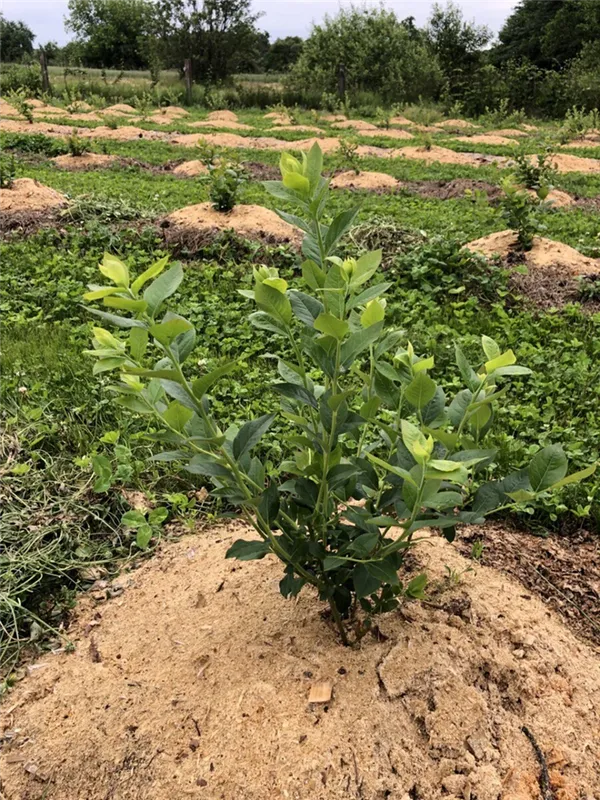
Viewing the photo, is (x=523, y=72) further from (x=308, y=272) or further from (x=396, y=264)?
(x=308, y=272)

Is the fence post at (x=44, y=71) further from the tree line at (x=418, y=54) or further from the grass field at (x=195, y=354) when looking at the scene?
the grass field at (x=195, y=354)

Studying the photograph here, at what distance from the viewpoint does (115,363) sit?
1.22m

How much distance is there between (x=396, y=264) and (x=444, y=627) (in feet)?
13.8

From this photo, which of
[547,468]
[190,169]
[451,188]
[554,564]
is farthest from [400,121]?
[547,468]

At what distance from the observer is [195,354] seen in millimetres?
3926

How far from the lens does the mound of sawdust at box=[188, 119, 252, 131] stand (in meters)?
17.4

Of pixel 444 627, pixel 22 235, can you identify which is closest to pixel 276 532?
pixel 444 627

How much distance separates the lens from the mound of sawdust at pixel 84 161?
400 inches

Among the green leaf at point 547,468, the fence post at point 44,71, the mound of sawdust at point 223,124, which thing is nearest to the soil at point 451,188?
the green leaf at point 547,468

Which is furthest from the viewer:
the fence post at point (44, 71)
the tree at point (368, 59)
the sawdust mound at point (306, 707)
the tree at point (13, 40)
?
the tree at point (13, 40)

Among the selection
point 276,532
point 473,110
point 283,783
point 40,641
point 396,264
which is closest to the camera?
point 283,783

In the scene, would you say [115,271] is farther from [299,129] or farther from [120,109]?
[120,109]

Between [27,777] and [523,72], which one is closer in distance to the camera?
[27,777]

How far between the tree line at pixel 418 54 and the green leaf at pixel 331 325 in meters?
24.3
